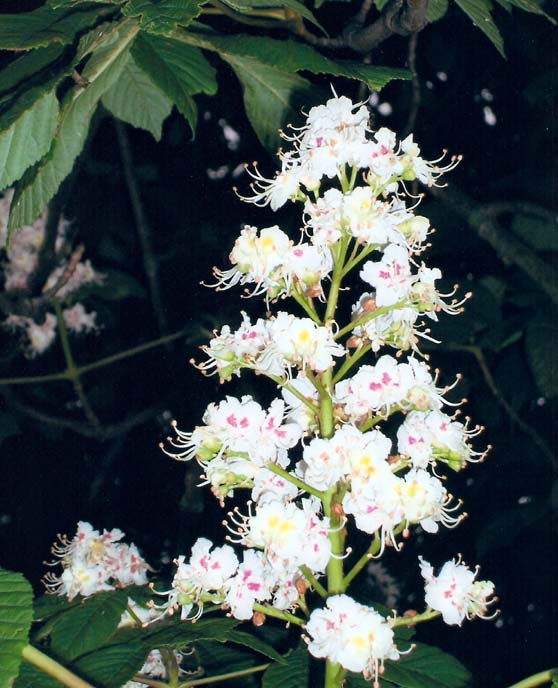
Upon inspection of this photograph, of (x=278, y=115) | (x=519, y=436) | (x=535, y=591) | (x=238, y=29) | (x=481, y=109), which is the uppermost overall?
(x=278, y=115)

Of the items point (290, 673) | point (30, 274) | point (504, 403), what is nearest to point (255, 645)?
point (290, 673)

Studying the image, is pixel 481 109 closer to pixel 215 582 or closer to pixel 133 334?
pixel 133 334

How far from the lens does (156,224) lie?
234cm

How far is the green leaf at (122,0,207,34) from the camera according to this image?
67 cm

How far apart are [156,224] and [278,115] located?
142 cm

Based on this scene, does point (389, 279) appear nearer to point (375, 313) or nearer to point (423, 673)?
point (375, 313)

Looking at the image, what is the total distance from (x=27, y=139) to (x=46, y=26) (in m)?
0.12

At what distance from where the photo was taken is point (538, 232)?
180cm

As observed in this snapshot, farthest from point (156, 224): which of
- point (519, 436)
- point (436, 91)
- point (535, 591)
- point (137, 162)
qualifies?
point (535, 591)

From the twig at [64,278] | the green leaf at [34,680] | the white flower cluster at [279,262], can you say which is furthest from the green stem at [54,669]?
the twig at [64,278]

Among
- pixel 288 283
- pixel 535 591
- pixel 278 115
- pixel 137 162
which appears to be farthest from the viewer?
pixel 137 162

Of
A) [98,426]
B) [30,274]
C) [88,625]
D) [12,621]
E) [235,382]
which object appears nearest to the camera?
[12,621]

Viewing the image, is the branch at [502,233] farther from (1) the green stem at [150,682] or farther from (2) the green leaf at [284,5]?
(1) the green stem at [150,682]

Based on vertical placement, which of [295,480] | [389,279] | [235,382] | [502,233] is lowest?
[235,382]
